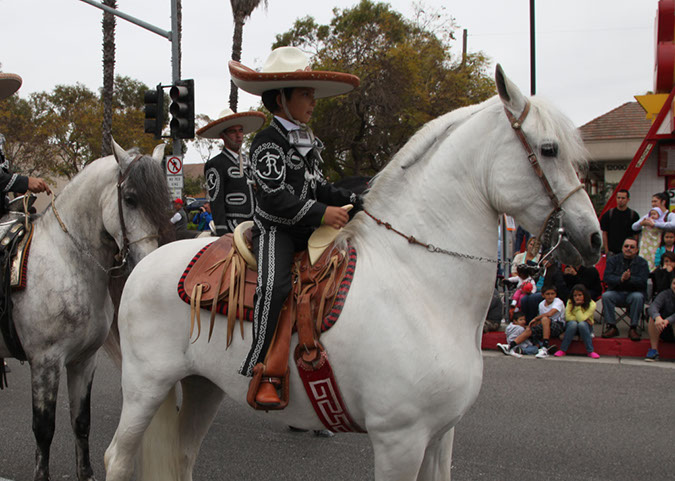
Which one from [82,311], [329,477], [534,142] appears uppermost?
[534,142]

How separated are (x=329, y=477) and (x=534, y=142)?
9.68ft

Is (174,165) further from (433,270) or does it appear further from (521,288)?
(433,270)

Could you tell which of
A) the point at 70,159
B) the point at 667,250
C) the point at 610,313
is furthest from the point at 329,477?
the point at 70,159

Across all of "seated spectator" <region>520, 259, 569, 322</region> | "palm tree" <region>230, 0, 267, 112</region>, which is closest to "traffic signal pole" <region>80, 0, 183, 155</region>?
"seated spectator" <region>520, 259, 569, 322</region>

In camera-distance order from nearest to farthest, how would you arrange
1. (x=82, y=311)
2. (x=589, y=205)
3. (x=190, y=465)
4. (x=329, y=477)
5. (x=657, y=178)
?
(x=589, y=205), (x=190, y=465), (x=82, y=311), (x=329, y=477), (x=657, y=178)

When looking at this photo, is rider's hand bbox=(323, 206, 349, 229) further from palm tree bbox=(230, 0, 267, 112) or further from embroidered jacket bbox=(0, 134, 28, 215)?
palm tree bbox=(230, 0, 267, 112)

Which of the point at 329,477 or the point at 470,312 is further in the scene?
the point at 329,477

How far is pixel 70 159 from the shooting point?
3541 centimetres

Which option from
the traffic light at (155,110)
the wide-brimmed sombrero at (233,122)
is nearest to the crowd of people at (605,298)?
the wide-brimmed sombrero at (233,122)

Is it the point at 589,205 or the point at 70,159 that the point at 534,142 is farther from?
the point at 70,159

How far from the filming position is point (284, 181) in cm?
291

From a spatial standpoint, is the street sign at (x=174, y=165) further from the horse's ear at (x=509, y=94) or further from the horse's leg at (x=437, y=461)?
the horse's ear at (x=509, y=94)

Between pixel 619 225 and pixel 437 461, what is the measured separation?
8.62 meters

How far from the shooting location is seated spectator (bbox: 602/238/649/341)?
29.0 ft
